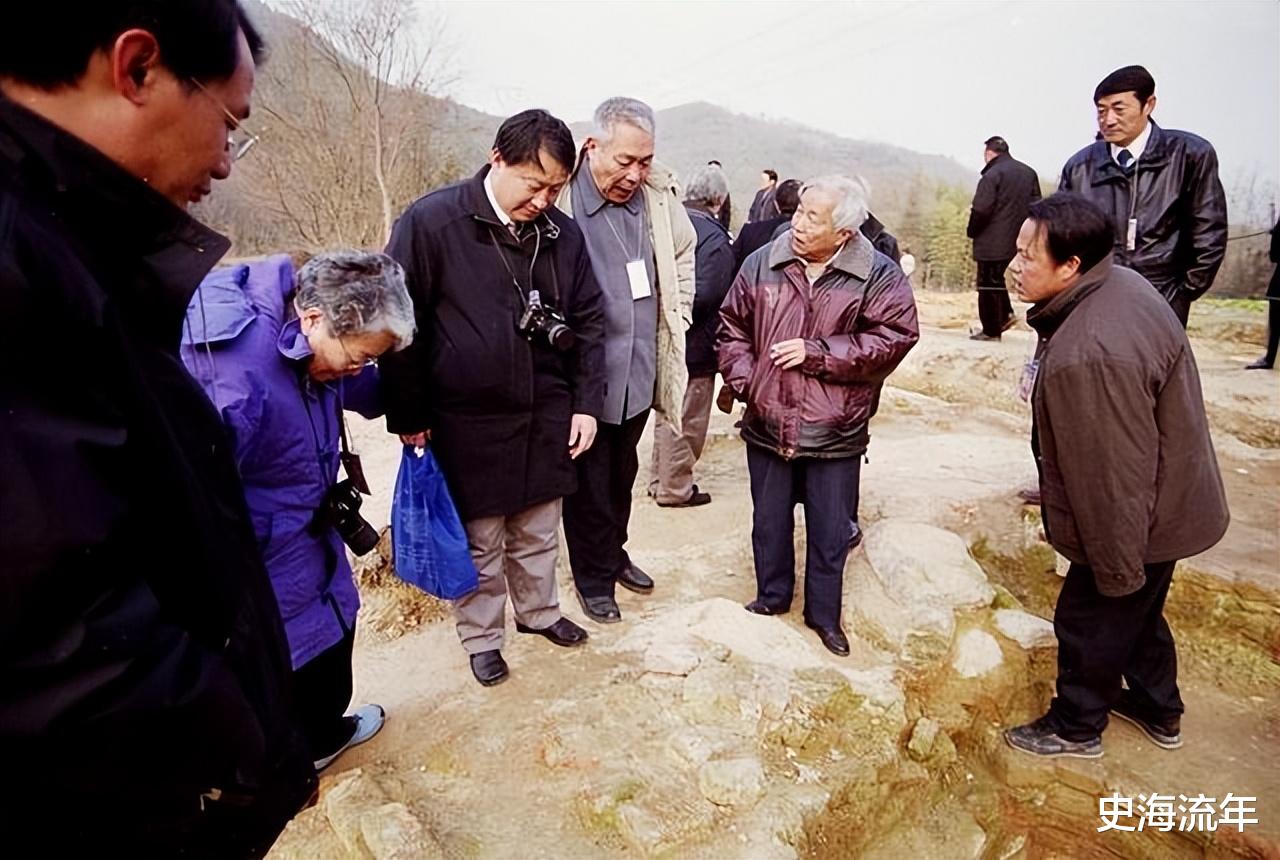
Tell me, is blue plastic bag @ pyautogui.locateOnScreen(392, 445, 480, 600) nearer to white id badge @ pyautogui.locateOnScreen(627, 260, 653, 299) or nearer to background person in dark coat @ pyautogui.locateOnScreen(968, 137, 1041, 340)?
white id badge @ pyautogui.locateOnScreen(627, 260, 653, 299)

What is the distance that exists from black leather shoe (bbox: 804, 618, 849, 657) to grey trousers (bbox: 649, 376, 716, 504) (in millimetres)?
1678

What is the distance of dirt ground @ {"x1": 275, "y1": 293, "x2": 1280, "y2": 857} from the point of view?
2.40 meters

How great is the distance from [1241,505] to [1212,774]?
209 centimetres

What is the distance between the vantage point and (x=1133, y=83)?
3.58 meters

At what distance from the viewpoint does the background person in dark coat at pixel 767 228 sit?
4734 millimetres

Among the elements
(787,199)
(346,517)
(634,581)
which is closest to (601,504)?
(634,581)

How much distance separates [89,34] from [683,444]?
402 cm

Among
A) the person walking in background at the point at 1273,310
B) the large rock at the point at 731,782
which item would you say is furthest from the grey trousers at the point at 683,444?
the person walking in background at the point at 1273,310

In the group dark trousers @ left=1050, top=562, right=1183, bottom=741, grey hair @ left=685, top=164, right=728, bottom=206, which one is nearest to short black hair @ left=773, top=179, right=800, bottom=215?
grey hair @ left=685, top=164, right=728, bottom=206

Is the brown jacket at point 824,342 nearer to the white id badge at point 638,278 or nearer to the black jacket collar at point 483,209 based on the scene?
the white id badge at point 638,278

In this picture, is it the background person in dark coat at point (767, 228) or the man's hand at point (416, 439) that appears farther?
the background person in dark coat at point (767, 228)

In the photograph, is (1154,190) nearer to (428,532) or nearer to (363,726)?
(428,532)

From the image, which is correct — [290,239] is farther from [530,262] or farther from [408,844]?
[408,844]

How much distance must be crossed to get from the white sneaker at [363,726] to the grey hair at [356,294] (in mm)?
1408
